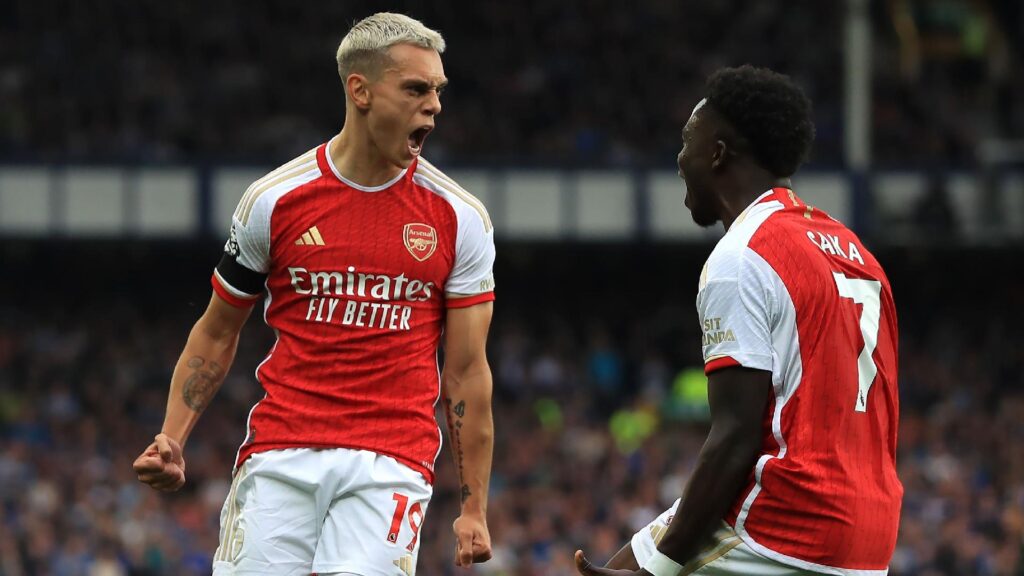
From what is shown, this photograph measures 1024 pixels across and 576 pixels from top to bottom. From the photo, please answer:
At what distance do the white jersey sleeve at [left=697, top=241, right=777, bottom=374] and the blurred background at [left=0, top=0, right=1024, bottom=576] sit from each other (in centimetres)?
1673

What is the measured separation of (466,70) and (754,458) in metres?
22.8

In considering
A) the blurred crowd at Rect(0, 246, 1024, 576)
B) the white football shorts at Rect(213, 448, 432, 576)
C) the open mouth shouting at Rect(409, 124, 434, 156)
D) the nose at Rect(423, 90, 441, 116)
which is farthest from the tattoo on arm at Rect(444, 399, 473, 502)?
the blurred crowd at Rect(0, 246, 1024, 576)

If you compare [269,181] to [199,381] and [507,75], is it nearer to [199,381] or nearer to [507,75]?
[199,381]

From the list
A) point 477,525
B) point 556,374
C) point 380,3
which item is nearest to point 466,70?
point 380,3

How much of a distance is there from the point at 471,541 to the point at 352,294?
2.61 ft

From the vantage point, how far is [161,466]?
192 inches

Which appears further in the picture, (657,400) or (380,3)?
(380,3)

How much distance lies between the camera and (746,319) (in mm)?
4117

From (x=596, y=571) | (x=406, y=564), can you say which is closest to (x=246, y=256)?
(x=406, y=564)

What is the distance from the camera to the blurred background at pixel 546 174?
906 inches

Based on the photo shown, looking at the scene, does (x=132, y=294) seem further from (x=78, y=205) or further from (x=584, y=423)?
(x=584, y=423)

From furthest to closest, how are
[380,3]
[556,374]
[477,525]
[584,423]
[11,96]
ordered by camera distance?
[380,3]
[11,96]
[556,374]
[584,423]
[477,525]

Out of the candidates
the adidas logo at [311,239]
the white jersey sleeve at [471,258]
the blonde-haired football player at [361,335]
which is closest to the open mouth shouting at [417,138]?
the blonde-haired football player at [361,335]

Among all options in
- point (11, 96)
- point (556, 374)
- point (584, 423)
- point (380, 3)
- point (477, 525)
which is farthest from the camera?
point (380, 3)
